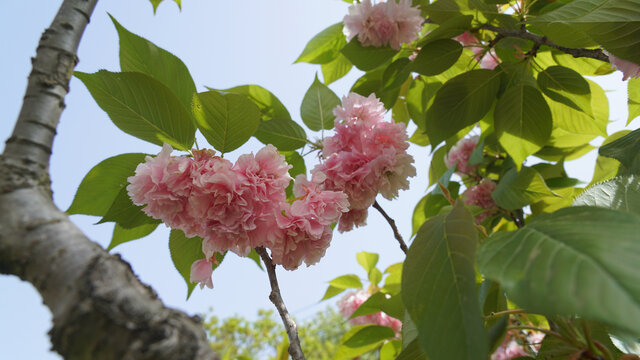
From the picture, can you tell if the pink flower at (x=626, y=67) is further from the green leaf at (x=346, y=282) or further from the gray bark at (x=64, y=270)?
the green leaf at (x=346, y=282)

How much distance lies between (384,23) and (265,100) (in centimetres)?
45

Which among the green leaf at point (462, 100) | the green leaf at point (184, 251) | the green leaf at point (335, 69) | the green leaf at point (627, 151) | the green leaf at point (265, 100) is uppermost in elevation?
the green leaf at point (335, 69)

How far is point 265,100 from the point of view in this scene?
3.92 ft

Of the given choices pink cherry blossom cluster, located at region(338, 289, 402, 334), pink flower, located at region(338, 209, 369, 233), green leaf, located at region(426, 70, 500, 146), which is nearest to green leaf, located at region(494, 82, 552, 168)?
green leaf, located at region(426, 70, 500, 146)

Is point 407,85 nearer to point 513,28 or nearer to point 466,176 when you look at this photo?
point 513,28

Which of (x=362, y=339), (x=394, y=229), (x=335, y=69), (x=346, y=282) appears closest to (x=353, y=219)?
(x=394, y=229)

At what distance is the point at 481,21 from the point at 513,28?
0.52ft

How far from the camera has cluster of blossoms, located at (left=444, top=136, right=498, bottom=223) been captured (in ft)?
5.62

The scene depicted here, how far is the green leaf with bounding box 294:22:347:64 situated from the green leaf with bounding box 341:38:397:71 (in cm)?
27

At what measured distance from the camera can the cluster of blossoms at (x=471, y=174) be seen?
171 cm

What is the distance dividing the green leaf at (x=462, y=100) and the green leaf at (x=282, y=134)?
0.39 meters

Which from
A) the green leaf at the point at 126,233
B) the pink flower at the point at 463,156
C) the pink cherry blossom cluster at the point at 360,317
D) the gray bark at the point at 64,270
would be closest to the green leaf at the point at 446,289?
the gray bark at the point at 64,270

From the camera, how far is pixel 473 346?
0.42m

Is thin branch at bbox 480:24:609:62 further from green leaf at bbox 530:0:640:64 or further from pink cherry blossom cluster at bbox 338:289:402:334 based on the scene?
pink cherry blossom cluster at bbox 338:289:402:334
